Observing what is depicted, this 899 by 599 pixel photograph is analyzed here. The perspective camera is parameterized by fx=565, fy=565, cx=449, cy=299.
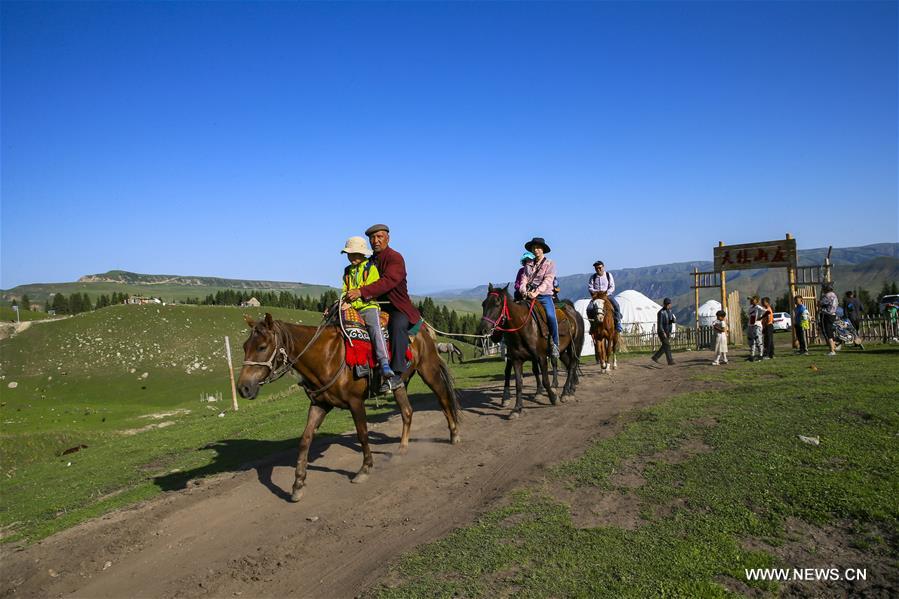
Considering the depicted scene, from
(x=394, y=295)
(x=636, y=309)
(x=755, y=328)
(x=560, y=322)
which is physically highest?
(x=394, y=295)

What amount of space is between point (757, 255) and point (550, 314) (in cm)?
1884

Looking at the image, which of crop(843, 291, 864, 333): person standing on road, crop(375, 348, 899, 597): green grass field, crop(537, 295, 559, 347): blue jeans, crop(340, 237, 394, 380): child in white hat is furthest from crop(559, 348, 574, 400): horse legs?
crop(843, 291, 864, 333): person standing on road

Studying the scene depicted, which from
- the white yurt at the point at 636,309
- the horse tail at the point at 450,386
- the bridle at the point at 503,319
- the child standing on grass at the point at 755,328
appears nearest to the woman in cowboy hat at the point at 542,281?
the bridle at the point at 503,319

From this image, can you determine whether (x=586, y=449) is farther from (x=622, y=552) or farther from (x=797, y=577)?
(x=797, y=577)

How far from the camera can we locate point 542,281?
1367 centimetres

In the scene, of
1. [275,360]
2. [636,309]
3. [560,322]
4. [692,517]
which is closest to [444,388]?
[275,360]

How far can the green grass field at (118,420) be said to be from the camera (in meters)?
10.3

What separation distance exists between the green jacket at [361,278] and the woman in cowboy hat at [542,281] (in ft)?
16.7

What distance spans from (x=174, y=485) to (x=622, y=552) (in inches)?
302

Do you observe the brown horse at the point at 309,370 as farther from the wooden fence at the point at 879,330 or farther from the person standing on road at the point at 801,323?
the wooden fence at the point at 879,330

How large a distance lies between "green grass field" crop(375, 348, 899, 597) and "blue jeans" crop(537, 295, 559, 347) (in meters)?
4.28

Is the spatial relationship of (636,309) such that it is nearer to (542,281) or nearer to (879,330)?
(879,330)

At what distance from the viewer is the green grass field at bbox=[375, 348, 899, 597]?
16.6ft

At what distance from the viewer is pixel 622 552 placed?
5504 millimetres
